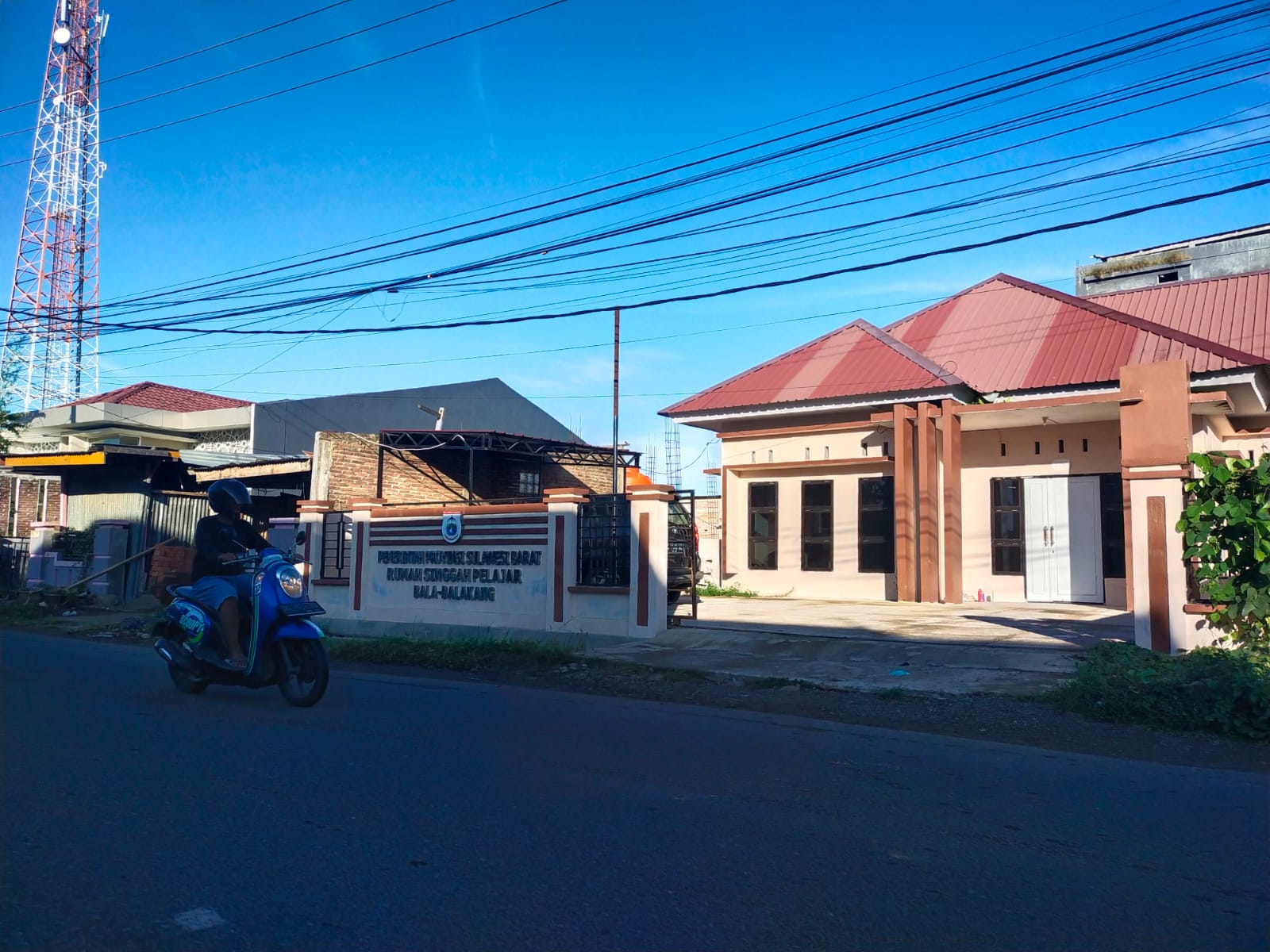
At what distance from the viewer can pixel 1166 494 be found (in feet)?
33.0

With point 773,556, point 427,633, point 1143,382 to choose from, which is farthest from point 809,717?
point 773,556

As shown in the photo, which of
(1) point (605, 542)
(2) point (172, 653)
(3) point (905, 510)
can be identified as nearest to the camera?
(2) point (172, 653)

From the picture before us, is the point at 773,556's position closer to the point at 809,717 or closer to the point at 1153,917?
the point at 809,717

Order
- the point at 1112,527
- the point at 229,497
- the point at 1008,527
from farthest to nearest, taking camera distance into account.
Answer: the point at 1008,527 < the point at 1112,527 < the point at 229,497

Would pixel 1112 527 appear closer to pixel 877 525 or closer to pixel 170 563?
pixel 877 525

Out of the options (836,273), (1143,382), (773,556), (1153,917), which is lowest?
(1153,917)

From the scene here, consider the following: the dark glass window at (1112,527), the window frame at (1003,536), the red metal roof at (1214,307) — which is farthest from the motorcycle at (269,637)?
the red metal roof at (1214,307)

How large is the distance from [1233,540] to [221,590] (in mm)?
8905

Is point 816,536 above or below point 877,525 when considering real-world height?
below

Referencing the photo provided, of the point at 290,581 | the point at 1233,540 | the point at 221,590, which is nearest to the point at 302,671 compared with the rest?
the point at 290,581

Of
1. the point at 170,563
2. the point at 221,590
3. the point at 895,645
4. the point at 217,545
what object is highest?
the point at 217,545

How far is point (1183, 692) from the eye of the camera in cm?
829

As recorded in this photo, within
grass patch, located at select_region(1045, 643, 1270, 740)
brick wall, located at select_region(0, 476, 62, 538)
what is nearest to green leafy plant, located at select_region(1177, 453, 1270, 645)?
grass patch, located at select_region(1045, 643, 1270, 740)

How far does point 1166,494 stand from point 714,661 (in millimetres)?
4931
